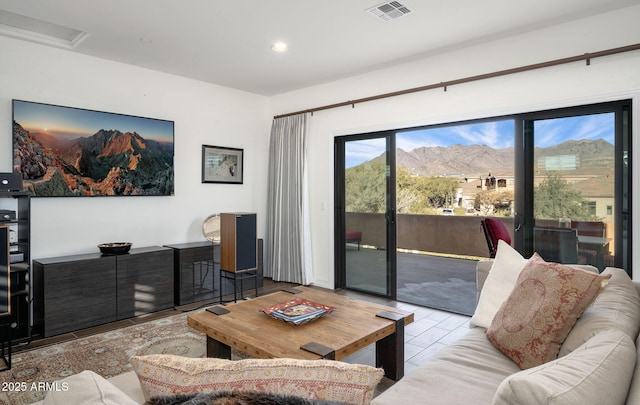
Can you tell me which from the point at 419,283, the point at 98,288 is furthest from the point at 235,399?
the point at 419,283

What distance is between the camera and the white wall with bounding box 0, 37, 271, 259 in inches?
142

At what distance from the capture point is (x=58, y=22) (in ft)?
10.5

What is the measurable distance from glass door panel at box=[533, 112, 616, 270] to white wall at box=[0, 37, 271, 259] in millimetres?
3550

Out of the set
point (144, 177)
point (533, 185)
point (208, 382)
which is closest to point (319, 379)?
point (208, 382)

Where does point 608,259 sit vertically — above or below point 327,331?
above

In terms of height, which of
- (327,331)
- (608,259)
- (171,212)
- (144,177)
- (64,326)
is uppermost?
(144,177)

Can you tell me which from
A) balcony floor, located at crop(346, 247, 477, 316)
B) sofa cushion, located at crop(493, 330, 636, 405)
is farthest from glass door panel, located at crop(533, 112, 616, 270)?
sofa cushion, located at crop(493, 330, 636, 405)

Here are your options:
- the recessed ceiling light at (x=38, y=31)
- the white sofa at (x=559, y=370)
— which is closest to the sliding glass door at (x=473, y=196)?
the white sofa at (x=559, y=370)

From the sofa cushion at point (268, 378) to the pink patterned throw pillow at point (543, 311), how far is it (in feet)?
3.43

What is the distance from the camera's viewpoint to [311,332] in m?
2.19

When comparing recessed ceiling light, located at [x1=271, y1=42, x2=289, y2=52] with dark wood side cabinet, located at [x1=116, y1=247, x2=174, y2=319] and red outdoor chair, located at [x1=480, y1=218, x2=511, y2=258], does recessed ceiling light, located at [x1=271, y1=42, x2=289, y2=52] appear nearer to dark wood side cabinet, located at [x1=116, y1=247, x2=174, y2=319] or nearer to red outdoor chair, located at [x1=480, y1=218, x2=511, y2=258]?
dark wood side cabinet, located at [x1=116, y1=247, x2=174, y2=319]

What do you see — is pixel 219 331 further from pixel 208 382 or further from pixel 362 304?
pixel 208 382

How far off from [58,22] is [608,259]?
15.9ft

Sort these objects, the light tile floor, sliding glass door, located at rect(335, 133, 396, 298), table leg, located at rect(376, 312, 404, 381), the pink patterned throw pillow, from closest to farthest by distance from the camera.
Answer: the pink patterned throw pillow < table leg, located at rect(376, 312, 404, 381) < the light tile floor < sliding glass door, located at rect(335, 133, 396, 298)
